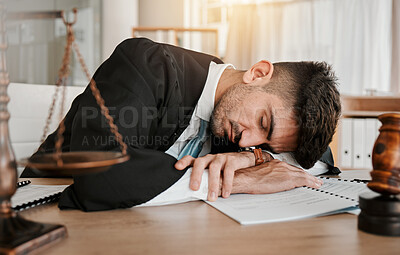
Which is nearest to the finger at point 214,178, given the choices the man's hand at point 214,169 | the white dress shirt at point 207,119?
the man's hand at point 214,169

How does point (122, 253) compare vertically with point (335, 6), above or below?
below

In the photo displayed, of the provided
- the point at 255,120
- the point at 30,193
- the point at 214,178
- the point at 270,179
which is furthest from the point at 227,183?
the point at 30,193

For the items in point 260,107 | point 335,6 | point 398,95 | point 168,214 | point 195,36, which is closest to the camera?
point 168,214

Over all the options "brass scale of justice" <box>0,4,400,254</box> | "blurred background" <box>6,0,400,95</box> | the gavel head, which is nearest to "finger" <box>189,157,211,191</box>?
"brass scale of justice" <box>0,4,400,254</box>

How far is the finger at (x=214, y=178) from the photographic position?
98cm

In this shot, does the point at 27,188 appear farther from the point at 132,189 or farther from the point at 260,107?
the point at 260,107

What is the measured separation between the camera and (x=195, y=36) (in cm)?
394

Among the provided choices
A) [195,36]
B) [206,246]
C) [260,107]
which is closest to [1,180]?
[206,246]

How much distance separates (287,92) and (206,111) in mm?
323

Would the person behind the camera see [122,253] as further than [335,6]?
No

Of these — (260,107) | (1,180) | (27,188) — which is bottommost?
(27,188)

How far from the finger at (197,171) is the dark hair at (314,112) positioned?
0.44 metres

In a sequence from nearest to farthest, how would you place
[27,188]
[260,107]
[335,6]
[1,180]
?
[1,180] < [27,188] < [260,107] < [335,6]

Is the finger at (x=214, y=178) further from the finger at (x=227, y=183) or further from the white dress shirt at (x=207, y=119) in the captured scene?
the white dress shirt at (x=207, y=119)
